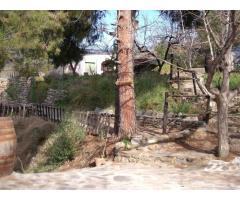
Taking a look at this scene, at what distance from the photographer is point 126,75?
1041 cm

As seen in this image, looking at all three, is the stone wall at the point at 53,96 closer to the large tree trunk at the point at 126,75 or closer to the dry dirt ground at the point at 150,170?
the dry dirt ground at the point at 150,170

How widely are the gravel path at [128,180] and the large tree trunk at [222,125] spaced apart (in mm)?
978

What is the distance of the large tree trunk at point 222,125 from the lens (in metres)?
8.03

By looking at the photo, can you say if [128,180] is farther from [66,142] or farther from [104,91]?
[104,91]

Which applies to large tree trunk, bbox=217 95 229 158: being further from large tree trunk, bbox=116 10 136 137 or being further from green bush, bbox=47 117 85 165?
green bush, bbox=47 117 85 165

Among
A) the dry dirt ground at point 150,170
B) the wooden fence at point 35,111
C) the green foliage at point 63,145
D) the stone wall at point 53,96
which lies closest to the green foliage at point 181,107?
the dry dirt ground at point 150,170

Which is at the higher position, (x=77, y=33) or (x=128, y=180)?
(x=77, y=33)

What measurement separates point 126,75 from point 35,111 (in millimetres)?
6583

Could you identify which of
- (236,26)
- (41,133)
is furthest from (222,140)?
(41,133)

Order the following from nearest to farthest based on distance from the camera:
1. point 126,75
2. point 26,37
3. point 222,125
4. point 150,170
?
point 150,170 → point 222,125 → point 26,37 → point 126,75

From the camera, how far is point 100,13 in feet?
46.9

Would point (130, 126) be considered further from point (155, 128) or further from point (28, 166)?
point (28, 166)

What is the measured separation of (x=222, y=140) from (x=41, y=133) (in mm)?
6085

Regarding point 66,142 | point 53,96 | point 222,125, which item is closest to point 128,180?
point 222,125
